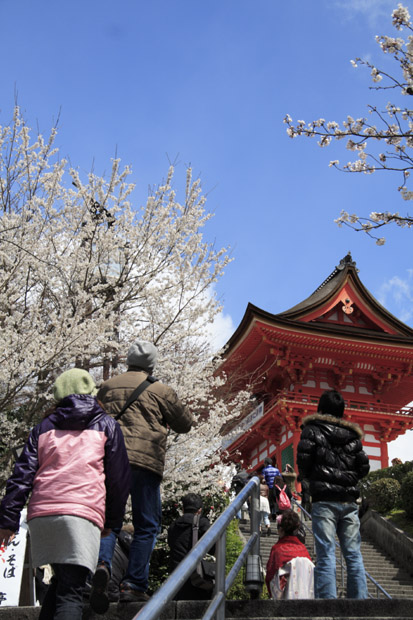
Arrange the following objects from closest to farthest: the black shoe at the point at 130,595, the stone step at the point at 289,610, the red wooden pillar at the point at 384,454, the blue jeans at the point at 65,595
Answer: the blue jeans at the point at 65,595 → the stone step at the point at 289,610 → the black shoe at the point at 130,595 → the red wooden pillar at the point at 384,454

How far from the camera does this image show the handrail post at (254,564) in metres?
4.04

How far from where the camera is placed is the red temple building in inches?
827

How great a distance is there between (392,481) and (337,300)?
946cm

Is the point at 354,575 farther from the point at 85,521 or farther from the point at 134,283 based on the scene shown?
the point at 134,283

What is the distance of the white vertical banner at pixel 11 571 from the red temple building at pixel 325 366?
13136 mm

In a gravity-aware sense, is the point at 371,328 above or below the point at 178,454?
above

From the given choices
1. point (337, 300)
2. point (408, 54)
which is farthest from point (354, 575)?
point (337, 300)

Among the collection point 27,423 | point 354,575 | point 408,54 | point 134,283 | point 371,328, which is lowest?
point 354,575

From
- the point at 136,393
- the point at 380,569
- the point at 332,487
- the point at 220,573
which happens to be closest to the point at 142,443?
the point at 136,393

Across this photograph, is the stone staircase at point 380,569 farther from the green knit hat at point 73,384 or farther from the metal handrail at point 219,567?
the green knit hat at point 73,384

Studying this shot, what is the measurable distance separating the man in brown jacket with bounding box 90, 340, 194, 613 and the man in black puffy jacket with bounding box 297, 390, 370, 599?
106 cm

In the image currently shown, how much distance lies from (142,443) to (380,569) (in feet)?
29.3

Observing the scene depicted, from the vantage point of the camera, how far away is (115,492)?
3197 millimetres

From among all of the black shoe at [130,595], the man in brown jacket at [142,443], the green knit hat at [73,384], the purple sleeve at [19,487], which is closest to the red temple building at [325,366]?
the man in brown jacket at [142,443]
